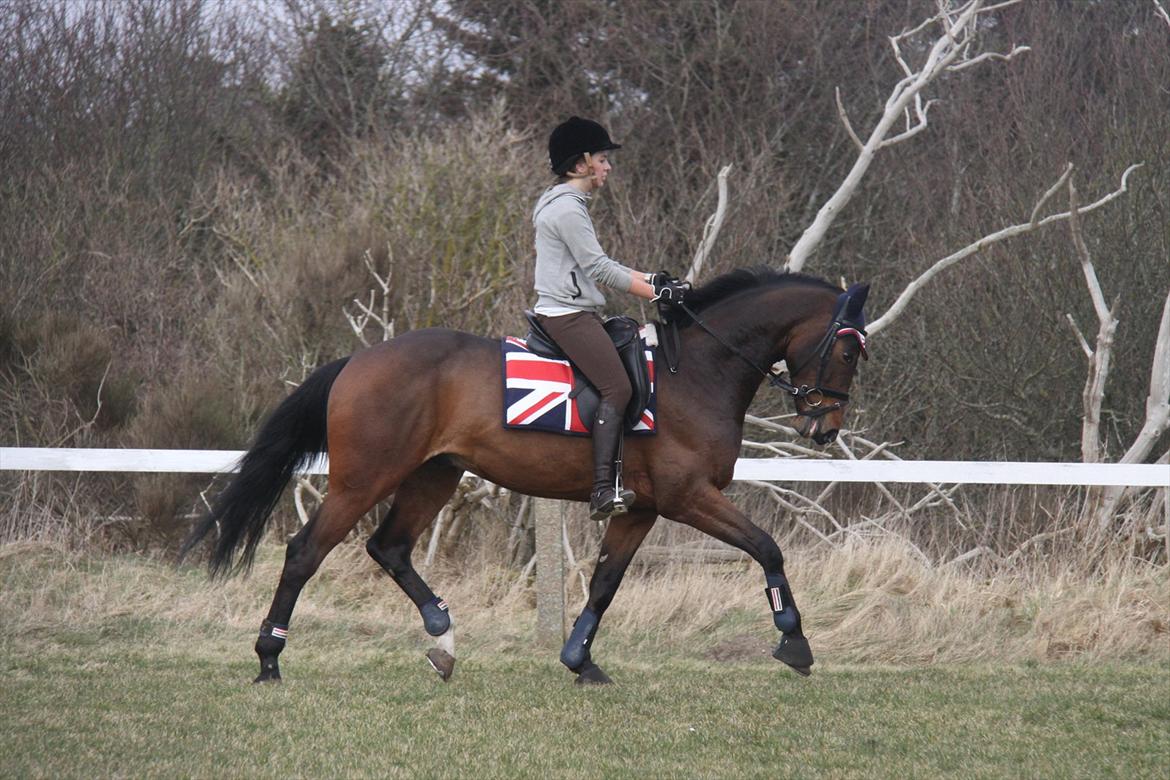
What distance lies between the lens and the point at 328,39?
67.8 feet

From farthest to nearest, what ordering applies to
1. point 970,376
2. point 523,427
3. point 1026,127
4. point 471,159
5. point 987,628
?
point 1026,127
point 471,159
point 970,376
point 987,628
point 523,427

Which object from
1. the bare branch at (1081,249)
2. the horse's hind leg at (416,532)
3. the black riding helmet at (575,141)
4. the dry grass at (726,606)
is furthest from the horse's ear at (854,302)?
the bare branch at (1081,249)

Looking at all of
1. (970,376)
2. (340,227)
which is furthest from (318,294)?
(970,376)

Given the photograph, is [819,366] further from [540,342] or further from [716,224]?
[716,224]

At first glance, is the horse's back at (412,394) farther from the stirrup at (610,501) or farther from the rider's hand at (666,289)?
the rider's hand at (666,289)

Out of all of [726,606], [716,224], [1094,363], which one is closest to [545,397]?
[726,606]

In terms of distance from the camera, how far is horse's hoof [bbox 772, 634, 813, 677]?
5848 mm

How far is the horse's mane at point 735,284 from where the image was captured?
20.9 feet

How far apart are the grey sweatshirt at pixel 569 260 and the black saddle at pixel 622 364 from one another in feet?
0.44

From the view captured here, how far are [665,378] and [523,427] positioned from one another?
76 centimetres

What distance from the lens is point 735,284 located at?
6.42 m

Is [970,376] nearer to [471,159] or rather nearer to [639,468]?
[471,159]

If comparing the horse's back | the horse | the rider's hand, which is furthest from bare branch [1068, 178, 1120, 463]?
the horse's back

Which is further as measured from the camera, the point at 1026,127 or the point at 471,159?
the point at 1026,127
